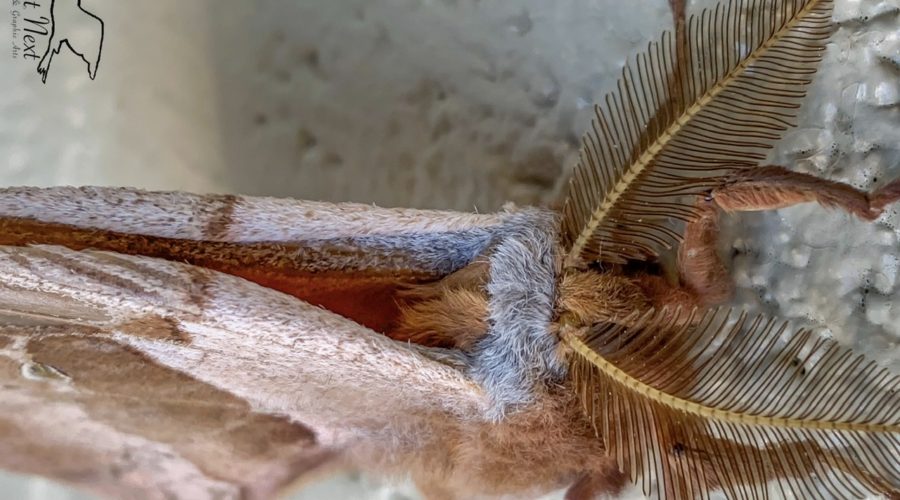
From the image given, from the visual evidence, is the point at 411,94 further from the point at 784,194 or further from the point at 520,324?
the point at 784,194

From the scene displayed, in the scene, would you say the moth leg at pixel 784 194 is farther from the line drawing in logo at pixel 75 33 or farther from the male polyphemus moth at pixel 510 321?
the line drawing in logo at pixel 75 33

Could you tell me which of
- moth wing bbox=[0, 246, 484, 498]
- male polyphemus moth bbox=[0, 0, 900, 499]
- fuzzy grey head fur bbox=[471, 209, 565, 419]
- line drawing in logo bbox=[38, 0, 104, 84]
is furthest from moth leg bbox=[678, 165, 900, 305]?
line drawing in logo bbox=[38, 0, 104, 84]

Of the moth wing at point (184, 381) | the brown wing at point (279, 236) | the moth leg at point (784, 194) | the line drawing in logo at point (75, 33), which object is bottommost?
the moth wing at point (184, 381)

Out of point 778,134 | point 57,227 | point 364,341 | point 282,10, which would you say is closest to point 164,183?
point 282,10

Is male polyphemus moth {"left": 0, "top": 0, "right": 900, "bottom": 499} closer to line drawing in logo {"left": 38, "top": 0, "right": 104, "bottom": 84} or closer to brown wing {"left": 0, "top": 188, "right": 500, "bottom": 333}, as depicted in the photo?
brown wing {"left": 0, "top": 188, "right": 500, "bottom": 333}

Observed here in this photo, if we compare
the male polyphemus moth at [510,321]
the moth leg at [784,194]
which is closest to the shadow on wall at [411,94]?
the male polyphemus moth at [510,321]

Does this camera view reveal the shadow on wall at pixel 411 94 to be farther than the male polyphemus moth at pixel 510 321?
Yes
